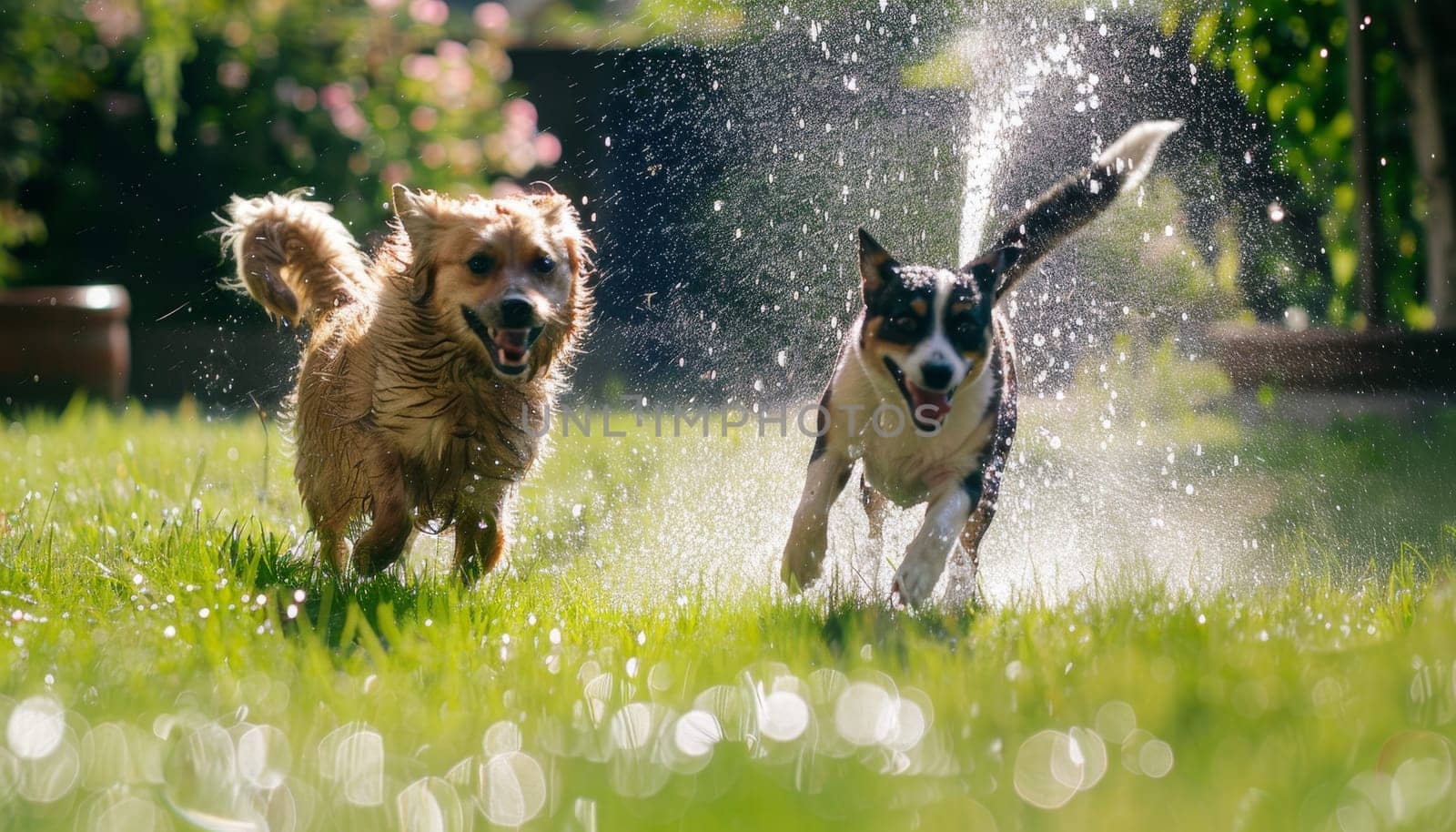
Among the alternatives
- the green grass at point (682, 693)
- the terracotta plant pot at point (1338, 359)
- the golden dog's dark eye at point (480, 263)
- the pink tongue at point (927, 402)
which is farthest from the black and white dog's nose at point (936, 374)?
the terracotta plant pot at point (1338, 359)

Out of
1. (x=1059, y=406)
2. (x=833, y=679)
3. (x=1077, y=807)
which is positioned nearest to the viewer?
(x=1077, y=807)

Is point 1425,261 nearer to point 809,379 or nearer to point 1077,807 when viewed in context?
point 809,379

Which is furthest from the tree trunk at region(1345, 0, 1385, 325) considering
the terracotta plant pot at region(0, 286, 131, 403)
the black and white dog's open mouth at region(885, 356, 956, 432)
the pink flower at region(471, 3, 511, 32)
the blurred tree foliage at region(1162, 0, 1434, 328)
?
the terracotta plant pot at region(0, 286, 131, 403)

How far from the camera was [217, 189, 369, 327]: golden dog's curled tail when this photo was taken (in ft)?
15.1

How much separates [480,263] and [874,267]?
114cm

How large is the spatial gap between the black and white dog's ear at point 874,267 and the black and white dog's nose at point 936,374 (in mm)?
468

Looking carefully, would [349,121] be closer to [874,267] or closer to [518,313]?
[518,313]

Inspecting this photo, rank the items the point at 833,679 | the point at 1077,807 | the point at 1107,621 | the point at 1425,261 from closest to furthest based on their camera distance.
A: the point at 1077,807 → the point at 833,679 → the point at 1107,621 → the point at 1425,261

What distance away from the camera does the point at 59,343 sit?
7992mm

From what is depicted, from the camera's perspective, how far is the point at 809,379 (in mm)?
6340

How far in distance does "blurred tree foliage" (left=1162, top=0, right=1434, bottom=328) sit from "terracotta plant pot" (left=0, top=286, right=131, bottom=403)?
20.9 feet

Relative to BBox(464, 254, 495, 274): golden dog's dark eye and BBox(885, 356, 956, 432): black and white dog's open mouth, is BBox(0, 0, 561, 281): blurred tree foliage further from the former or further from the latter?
BBox(885, 356, 956, 432): black and white dog's open mouth

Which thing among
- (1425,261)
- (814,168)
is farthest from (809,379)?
(1425,261)

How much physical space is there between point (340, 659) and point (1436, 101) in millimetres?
7481
